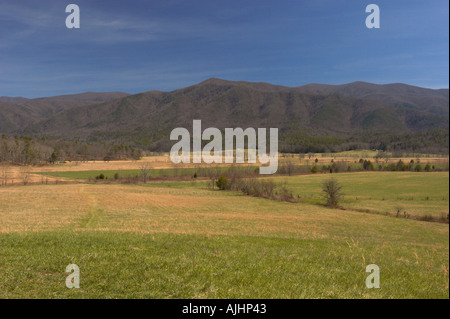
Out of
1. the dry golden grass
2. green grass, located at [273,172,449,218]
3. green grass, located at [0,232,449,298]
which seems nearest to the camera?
green grass, located at [0,232,449,298]

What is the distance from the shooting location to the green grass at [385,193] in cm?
5838

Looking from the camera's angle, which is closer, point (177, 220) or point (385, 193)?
point (177, 220)

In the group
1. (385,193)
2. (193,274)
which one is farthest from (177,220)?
(385,193)

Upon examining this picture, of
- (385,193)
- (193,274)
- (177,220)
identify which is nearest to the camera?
(193,274)

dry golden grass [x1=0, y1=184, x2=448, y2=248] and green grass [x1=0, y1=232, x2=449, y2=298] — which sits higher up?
green grass [x1=0, y1=232, x2=449, y2=298]

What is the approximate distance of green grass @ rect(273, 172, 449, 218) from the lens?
5838 centimetres

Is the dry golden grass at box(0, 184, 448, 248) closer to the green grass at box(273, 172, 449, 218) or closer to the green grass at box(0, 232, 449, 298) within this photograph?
the green grass at box(0, 232, 449, 298)

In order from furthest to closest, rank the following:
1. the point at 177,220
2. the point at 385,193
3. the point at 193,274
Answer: the point at 385,193 < the point at 177,220 < the point at 193,274

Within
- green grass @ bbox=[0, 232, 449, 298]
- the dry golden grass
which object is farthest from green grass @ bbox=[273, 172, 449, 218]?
green grass @ bbox=[0, 232, 449, 298]

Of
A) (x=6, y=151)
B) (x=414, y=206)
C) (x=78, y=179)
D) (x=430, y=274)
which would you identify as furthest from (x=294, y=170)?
(x=430, y=274)

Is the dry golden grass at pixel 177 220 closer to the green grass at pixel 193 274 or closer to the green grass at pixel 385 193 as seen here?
the green grass at pixel 193 274

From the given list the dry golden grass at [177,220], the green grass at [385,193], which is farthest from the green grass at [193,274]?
the green grass at [385,193]

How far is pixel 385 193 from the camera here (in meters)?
A: 79.2

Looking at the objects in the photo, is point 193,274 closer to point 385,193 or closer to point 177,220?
point 177,220
